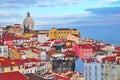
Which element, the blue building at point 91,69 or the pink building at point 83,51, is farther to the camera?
the pink building at point 83,51

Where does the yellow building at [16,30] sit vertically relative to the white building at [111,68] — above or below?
above

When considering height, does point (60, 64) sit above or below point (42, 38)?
below

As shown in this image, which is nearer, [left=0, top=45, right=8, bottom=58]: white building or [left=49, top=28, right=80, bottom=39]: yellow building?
[left=0, top=45, right=8, bottom=58]: white building

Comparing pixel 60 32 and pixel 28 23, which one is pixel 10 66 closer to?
pixel 60 32

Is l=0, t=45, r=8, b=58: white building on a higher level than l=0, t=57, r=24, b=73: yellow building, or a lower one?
higher

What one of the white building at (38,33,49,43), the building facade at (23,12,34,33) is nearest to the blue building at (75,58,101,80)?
the white building at (38,33,49,43)

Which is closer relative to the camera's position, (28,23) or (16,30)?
(16,30)

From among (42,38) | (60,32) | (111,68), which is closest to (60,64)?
(111,68)

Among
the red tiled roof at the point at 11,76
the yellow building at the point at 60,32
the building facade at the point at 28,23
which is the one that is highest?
the building facade at the point at 28,23

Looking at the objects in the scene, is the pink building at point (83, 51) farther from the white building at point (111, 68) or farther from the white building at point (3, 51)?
the white building at point (3, 51)

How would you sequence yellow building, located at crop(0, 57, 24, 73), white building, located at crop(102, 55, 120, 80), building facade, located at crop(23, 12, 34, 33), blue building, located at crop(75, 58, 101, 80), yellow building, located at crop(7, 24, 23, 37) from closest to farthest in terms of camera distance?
yellow building, located at crop(0, 57, 24, 73)
white building, located at crop(102, 55, 120, 80)
blue building, located at crop(75, 58, 101, 80)
yellow building, located at crop(7, 24, 23, 37)
building facade, located at crop(23, 12, 34, 33)

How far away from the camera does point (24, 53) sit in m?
59.7

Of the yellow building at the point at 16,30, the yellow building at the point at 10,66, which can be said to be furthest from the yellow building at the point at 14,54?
the yellow building at the point at 16,30

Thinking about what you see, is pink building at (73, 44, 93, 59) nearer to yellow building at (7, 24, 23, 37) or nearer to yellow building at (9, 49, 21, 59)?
yellow building at (9, 49, 21, 59)
